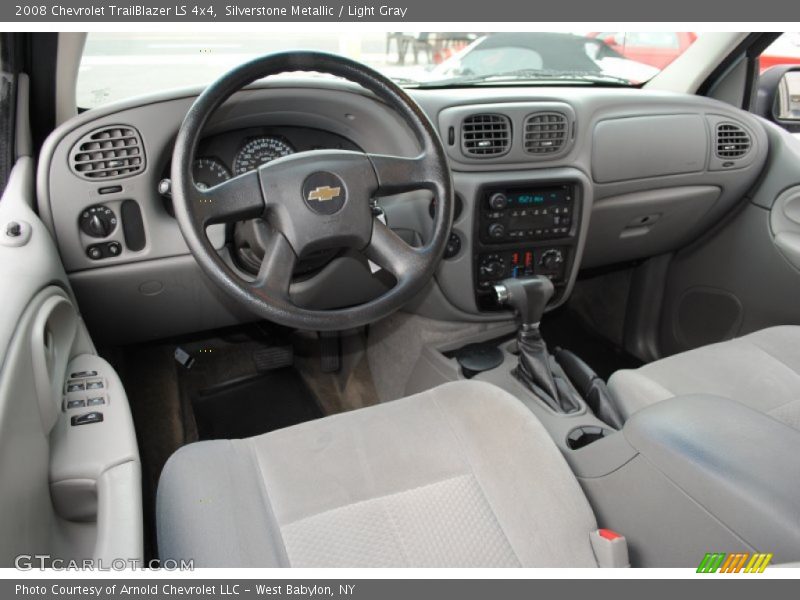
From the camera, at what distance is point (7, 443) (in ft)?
2.76

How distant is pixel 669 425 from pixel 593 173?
1136mm

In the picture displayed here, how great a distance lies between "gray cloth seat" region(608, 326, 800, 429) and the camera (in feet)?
4.66

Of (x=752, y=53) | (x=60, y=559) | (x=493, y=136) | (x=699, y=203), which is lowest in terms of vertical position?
(x=60, y=559)

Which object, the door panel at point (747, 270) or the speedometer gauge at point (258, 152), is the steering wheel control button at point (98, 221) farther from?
the door panel at point (747, 270)

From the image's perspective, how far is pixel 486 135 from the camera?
5.74ft

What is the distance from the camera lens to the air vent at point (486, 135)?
5.69ft

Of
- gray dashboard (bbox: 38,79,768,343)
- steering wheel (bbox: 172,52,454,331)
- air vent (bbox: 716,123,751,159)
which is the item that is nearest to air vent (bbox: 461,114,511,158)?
gray dashboard (bbox: 38,79,768,343)

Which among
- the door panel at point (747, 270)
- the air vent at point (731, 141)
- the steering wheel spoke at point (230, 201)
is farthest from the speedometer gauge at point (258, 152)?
the door panel at point (747, 270)

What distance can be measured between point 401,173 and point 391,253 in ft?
0.55

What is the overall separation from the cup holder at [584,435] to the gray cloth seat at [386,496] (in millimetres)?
332

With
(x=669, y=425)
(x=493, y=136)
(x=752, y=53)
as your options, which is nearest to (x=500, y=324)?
(x=493, y=136)

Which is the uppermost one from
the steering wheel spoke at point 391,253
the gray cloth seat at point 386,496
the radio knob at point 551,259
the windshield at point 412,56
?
the windshield at point 412,56

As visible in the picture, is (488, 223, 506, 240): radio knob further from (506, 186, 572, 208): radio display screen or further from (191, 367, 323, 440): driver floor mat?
(191, 367, 323, 440): driver floor mat
